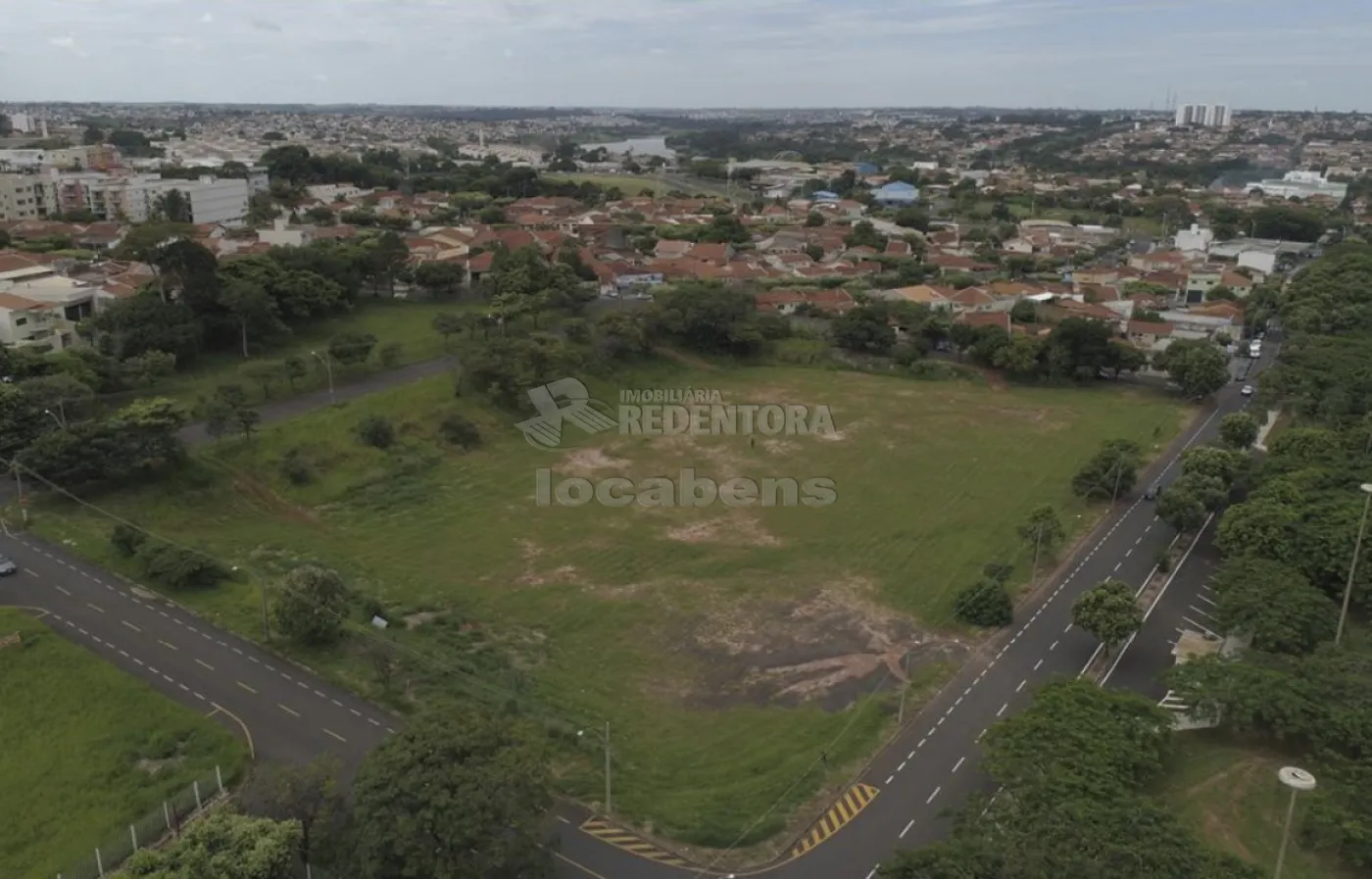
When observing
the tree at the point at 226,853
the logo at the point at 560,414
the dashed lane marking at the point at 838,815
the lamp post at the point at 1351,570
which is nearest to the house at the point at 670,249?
the logo at the point at 560,414

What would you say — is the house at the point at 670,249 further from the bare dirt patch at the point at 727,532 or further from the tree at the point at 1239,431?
the bare dirt patch at the point at 727,532

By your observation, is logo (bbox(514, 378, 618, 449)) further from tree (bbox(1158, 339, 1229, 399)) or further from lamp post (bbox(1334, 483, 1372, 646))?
tree (bbox(1158, 339, 1229, 399))

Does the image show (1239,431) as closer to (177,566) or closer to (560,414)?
(560,414)

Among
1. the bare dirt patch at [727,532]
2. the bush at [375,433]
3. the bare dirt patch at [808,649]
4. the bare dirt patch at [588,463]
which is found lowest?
the bare dirt patch at [808,649]

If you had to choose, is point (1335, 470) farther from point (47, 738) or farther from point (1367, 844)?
point (47, 738)

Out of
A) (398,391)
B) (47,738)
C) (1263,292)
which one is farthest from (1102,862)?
(1263,292)

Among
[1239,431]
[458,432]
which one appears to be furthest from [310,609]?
[1239,431]
